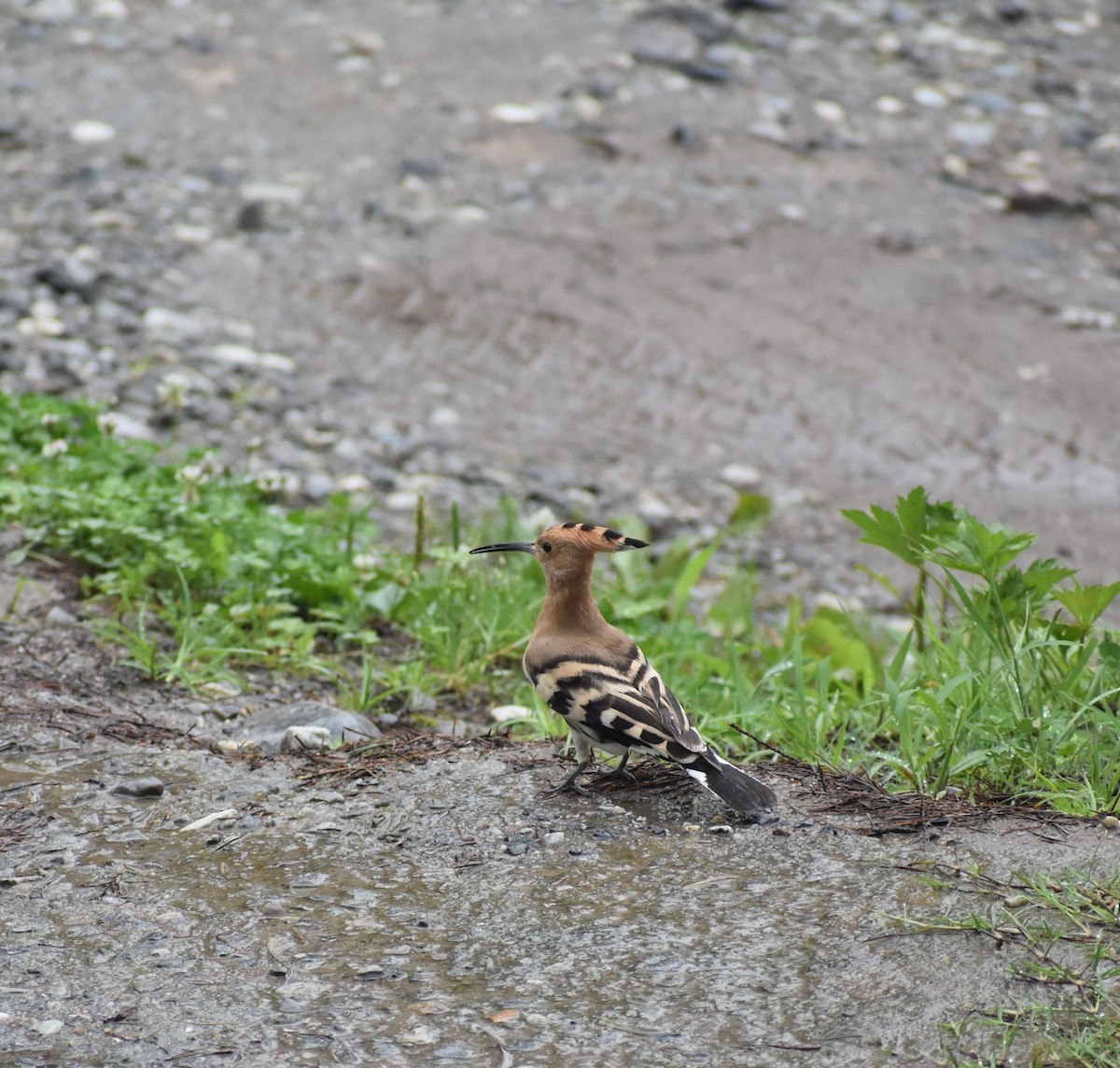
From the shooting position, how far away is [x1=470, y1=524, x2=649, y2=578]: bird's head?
4066mm

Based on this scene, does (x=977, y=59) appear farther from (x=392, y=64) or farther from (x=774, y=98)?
(x=392, y=64)

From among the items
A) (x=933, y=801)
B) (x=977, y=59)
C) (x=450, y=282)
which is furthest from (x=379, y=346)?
(x=977, y=59)

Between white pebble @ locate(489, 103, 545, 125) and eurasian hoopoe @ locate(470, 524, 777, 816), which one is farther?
white pebble @ locate(489, 103, 545, 125)

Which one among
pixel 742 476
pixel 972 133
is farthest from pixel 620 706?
pixel 972 133

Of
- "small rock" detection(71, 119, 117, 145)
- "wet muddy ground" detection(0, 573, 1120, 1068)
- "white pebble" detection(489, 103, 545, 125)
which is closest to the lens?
"wet muddy ground" detection(0, 573, 1120, 1068)

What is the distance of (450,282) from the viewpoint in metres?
8.68

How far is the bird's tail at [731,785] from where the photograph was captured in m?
3.67

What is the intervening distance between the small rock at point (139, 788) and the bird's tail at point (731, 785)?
1.56 m

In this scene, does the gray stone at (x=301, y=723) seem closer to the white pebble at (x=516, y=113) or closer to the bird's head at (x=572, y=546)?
the bird's head at (x=572, y=546)

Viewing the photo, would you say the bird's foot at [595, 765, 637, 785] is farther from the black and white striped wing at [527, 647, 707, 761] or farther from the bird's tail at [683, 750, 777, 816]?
the bird's tail at [683, 750, 777, 816]

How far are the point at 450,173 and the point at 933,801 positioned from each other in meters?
7.06

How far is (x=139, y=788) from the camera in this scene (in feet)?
13.1

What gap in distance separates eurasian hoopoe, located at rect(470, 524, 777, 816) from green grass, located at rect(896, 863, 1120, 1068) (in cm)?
61

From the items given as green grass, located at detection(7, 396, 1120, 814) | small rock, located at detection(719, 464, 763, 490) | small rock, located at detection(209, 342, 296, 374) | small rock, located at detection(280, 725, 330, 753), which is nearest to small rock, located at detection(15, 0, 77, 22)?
small rock, located at detection(209, 342, 296, 374)
